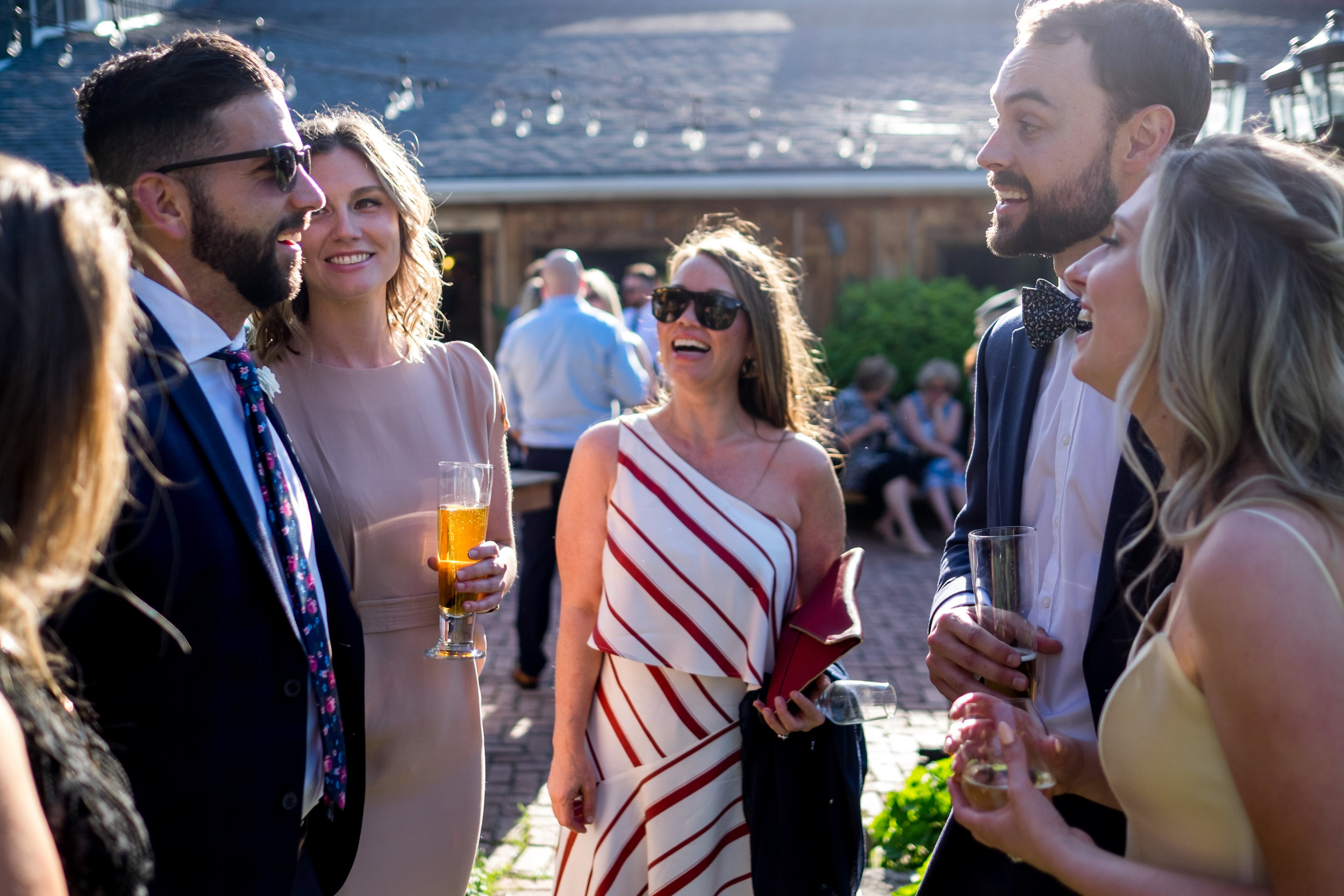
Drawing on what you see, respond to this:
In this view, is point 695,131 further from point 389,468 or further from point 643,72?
point 389,468

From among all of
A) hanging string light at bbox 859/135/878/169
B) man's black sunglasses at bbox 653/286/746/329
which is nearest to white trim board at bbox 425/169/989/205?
hanging string light at bbox 859/135/878/169

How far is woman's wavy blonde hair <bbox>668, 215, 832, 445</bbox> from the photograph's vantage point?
2.85 meters

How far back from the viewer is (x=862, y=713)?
2.36 metres

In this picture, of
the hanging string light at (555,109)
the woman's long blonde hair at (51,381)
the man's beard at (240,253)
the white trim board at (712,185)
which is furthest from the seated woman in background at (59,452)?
the hanging string light at (555,109)

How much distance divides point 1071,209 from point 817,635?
3.54ft

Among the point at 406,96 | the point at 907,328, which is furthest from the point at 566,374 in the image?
the point at 406,96

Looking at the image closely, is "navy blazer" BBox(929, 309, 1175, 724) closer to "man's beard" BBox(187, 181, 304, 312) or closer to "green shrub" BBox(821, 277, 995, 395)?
"man's beard" BBox(187, 181, 304, 312)

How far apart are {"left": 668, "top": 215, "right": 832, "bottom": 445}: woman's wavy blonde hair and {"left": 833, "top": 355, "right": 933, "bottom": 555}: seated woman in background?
7206 mm

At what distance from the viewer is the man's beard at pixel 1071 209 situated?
220 centimetres

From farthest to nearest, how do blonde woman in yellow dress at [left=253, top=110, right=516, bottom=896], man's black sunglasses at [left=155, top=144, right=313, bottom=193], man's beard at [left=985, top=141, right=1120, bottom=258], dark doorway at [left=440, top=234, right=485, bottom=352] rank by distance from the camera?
dark doorway at [left=440, top=234, right=485, bottom=352], blonde woman in yellow dress at [left=253, top=110, right=516, bottom=896], man's beard at [left=985, top=141, right=1120, bottom=258], man's black sunglasses at [left=155, top=144, right=313, bottom=193]

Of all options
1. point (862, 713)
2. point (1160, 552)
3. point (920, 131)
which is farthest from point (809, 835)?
point (920, 131)

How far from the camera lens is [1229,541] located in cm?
123

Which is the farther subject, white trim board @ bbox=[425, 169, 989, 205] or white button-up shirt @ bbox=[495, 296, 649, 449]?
white trim board @ bbox=[425, 169, 989, 205]

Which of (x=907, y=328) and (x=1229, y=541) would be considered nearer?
(x=1229, y=541)
